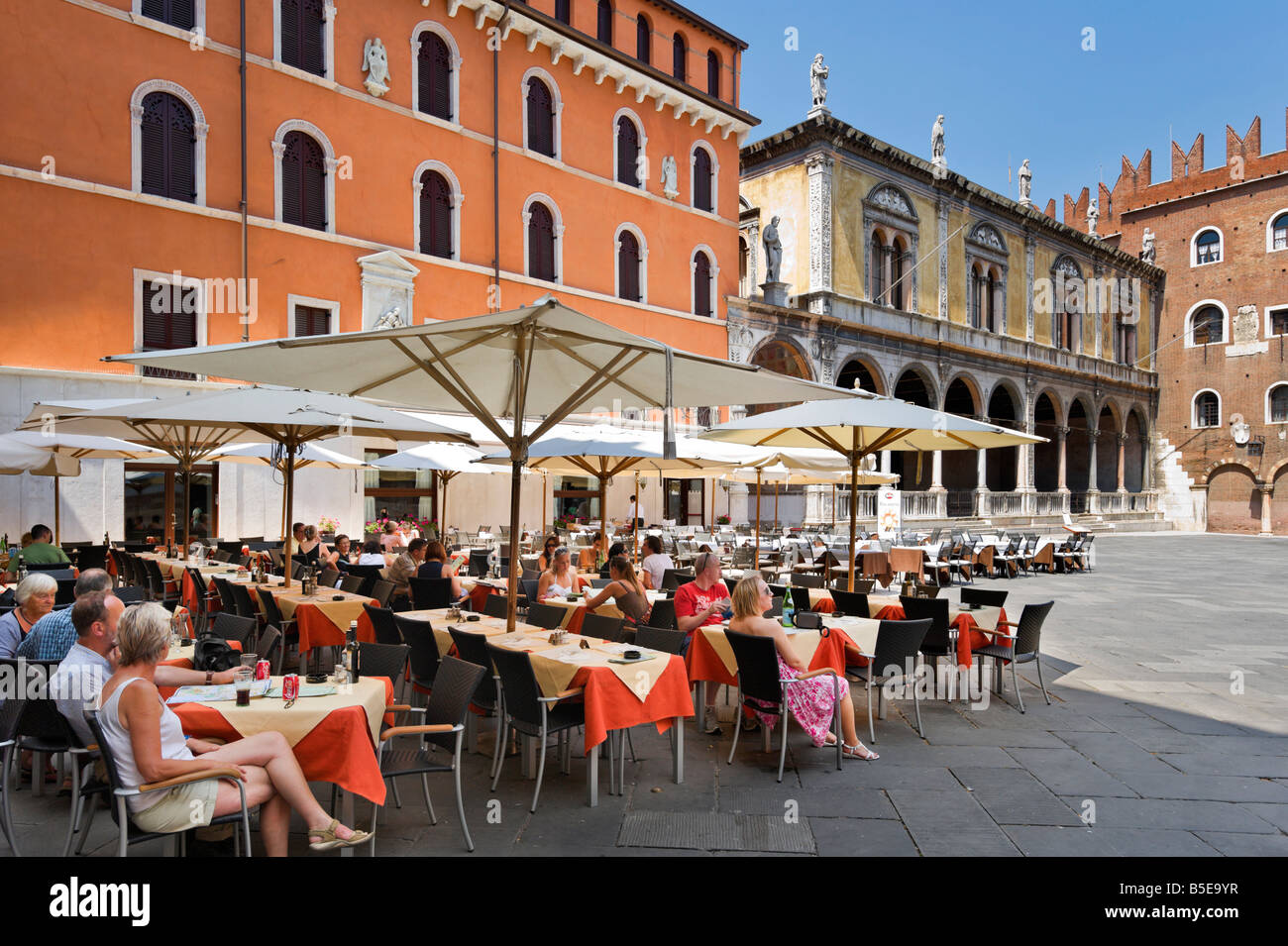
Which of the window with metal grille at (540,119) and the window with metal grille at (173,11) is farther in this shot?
the window with metal grille at (540,119)

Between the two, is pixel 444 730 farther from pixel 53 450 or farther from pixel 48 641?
pixel 53 450

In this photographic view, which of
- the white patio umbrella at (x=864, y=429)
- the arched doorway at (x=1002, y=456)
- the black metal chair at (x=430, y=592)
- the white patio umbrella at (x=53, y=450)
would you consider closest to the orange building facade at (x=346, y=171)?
the white patio umbrella at (x=53, y=450)

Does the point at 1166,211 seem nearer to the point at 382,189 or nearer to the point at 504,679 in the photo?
the point at 382,189

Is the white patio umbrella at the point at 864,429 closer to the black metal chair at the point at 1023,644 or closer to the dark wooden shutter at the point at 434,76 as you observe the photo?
the black metal chair at the point at 1023,644

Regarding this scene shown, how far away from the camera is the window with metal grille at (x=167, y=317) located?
46.3 ft

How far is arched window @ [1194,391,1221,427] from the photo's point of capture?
127ft

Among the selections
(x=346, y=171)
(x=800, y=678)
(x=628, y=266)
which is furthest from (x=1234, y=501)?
(x=800, y=678)

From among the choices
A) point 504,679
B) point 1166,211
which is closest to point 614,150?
point 504,679

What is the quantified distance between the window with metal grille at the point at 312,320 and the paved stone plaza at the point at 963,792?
12428mm

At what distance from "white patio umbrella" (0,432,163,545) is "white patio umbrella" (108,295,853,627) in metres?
4.79

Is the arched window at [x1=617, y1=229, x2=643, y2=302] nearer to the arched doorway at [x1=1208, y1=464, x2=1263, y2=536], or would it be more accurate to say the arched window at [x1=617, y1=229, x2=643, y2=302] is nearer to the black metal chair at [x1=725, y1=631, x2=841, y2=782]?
the black metal chair at [x1=725, y1=631, x2=841, y2=782]

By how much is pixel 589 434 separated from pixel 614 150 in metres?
13.4

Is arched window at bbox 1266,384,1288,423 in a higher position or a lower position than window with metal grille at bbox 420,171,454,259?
lower

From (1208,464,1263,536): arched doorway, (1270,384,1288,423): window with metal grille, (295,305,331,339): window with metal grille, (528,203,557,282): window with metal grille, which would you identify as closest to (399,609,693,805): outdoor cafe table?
(295,305,331,339): window with metal grille
